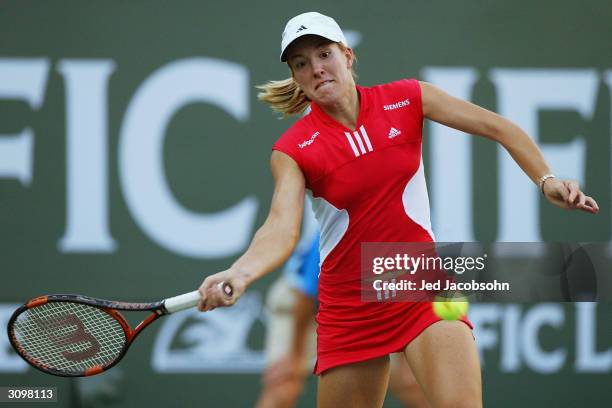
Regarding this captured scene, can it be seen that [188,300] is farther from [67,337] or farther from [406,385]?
[406,385]

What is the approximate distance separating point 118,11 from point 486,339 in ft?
8.68

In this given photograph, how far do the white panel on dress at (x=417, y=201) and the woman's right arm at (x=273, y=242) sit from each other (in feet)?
1.22

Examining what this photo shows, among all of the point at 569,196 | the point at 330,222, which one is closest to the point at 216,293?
the point at 330,222

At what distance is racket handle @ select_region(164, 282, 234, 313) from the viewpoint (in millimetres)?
3236

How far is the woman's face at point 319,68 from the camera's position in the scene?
12.6 ft

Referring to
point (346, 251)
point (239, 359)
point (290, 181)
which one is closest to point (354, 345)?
point (346, 251)

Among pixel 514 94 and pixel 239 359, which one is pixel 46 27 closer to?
pixel 239 359

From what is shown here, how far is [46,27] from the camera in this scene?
6.01 meters

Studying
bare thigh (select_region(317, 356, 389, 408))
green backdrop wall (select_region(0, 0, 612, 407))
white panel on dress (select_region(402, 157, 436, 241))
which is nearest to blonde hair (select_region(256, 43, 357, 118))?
white panel on dress (select_region(402, 157, 436, 241))

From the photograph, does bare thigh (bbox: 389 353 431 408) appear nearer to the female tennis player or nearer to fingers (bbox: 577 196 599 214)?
the female tennis player

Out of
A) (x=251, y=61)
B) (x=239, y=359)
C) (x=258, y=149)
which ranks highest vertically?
(x=251, y=61)

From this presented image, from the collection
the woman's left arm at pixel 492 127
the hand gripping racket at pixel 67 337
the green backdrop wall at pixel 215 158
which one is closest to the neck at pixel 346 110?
the woman's left arm at pixel 492 127

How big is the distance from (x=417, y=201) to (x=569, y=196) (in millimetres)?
577

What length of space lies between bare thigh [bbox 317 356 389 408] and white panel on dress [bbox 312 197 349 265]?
42 cm
